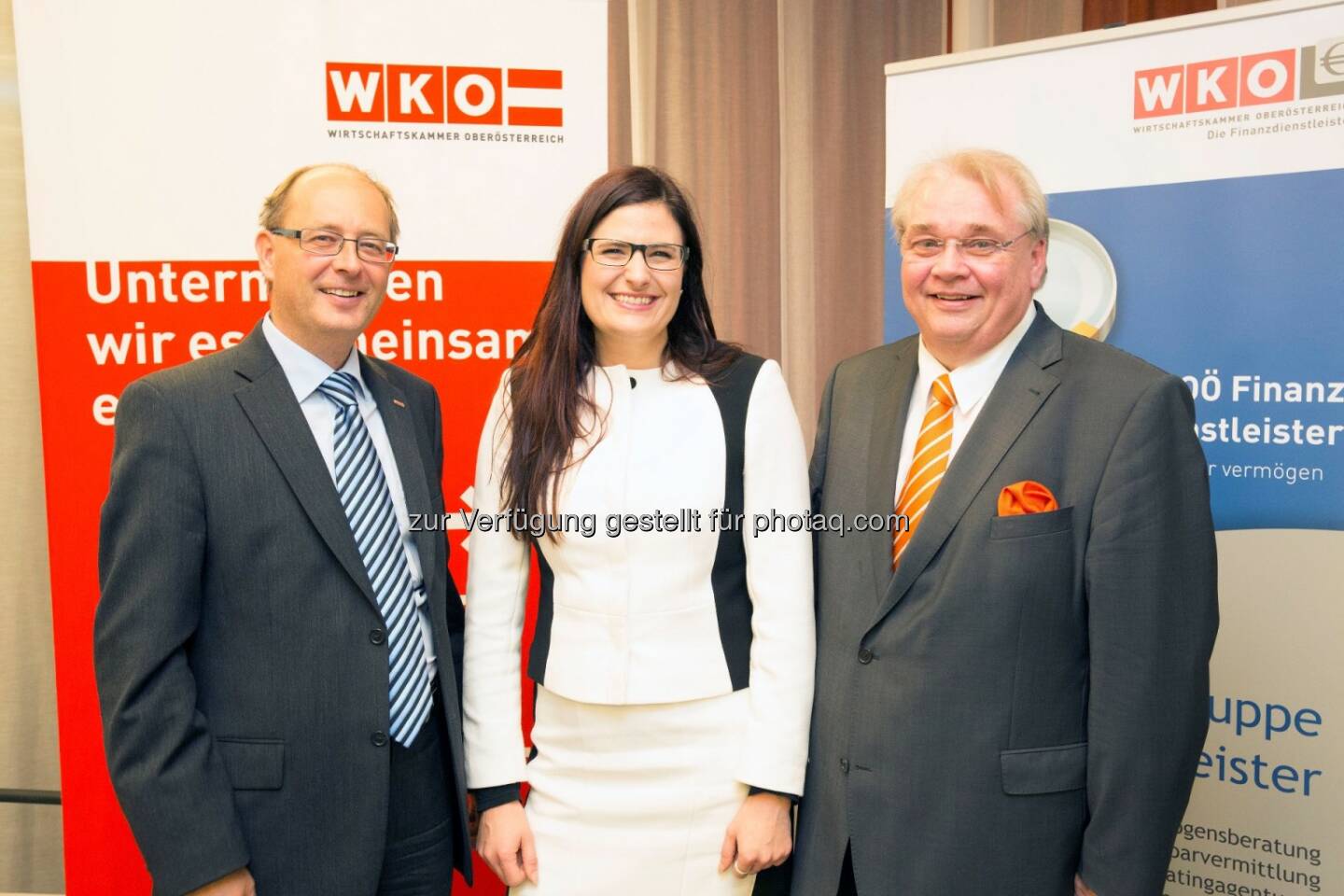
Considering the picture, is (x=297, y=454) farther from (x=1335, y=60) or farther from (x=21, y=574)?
(x=1335, y=60)

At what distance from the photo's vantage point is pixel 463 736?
1.99 metres

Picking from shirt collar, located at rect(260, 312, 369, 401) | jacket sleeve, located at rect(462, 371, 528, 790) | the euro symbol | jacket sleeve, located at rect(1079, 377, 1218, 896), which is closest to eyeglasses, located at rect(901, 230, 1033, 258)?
jacket sleeve, located at rect(1079, 377, 1218, 896)

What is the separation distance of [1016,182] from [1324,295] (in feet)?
3.12

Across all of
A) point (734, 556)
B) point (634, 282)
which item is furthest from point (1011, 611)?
point (634, 282)

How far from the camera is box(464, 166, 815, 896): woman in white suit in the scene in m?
1.86

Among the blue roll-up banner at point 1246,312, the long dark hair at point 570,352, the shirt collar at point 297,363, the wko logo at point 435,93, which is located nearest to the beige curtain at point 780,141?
the wko logo at point 435,93

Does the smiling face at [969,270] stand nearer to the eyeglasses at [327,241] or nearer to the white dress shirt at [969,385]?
the white dress shirt at [969,385]

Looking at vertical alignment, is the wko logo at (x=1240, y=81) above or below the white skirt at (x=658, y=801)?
above

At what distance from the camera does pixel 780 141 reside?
4.39 meters

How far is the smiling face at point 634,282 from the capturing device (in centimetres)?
189

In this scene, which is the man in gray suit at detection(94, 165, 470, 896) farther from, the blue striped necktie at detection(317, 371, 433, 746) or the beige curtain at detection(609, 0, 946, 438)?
the beige curtain at detection(609, 0, 946, 438)

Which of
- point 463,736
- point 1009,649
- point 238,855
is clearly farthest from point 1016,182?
point 238,855

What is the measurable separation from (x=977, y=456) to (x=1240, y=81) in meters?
1.26

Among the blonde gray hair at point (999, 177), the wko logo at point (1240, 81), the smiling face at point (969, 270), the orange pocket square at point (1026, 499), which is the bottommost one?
the orange pocket square at point (1026, 499)
